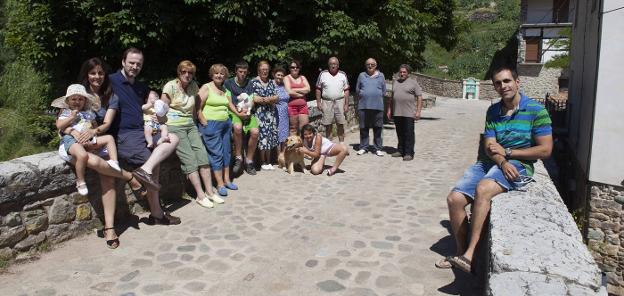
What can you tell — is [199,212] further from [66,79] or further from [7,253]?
[66,79]

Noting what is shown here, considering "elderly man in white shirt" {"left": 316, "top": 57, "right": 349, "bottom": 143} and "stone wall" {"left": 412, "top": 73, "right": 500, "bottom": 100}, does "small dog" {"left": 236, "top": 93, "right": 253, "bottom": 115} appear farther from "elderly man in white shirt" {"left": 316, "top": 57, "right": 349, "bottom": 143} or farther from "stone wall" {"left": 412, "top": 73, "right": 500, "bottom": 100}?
"stone wall" {"left": 412, "top": 73, "right": 500, "bottom": 100}

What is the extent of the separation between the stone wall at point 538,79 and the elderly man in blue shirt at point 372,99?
26309mm

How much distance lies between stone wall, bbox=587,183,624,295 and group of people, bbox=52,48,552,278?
11.6ft

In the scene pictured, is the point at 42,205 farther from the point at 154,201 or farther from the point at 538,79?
the point at 538,79

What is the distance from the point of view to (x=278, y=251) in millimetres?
4379

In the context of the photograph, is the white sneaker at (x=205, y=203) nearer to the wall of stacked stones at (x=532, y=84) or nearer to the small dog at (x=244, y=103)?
the small dog at (x=244, y=103)

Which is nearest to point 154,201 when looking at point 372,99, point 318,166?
point 318,166

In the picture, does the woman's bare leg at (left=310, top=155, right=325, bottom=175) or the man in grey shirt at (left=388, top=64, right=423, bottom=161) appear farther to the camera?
the man in grey shirt at (left=388, top=64, right=423, bottom=161)

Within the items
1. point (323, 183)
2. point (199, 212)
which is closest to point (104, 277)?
point (199, 212)

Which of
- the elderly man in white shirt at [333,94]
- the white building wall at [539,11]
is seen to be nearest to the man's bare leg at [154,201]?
the elderly man in white shirt at [333,94]

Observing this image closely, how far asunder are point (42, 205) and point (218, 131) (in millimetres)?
2404

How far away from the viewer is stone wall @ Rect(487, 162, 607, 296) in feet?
7.93

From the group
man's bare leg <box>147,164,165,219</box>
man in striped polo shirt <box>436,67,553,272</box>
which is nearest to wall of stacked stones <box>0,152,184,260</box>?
man's bare leg <box>147,164,165,219</box>

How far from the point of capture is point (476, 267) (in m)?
3.74
